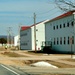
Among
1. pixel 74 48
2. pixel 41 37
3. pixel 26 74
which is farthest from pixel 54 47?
pixel 26 74

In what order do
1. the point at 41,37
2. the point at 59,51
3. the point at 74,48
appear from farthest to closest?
1. the point at 41,37
2. the point at 59,51
3. the point at 74,48

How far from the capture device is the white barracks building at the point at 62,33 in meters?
66.0

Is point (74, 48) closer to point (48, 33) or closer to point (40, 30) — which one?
point (48, 33)

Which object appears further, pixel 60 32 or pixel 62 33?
pixel 60 32

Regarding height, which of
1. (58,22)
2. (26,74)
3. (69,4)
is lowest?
(26,74)

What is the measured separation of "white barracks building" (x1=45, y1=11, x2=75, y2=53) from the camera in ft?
217

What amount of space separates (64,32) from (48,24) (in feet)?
49.3

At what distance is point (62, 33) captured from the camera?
72375 millimetres

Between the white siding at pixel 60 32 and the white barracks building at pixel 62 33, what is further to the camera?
the white siding at pixel 60 32

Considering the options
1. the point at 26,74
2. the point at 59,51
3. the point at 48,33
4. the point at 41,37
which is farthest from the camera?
the point at 41,37

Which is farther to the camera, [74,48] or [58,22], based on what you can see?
[58,22]

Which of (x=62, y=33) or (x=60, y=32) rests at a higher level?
(x=60, y=32)

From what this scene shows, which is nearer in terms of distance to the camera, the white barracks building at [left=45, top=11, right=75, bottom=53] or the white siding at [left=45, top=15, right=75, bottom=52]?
the white barracks building at [left=45, top=11, right=75, bottom=53]

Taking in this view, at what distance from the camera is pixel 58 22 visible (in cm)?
7612
